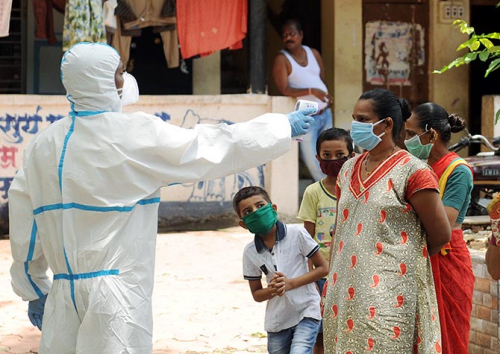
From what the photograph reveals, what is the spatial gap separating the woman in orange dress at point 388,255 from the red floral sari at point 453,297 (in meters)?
0.43

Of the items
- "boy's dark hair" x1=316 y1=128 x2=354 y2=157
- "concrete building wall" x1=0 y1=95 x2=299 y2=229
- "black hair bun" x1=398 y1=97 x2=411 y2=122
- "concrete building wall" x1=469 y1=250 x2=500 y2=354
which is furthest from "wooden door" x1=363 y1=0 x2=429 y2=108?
"black hair bun" x1=398 y1=97 x2=411 y2=122

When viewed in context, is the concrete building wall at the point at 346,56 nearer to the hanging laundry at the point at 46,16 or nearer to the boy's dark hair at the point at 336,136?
the hanging laundry at the point at 46,16

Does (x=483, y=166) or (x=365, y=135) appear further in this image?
(x=483, y=166)

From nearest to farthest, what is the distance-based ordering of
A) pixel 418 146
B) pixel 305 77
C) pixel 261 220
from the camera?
1. pixel 418 146
2. pixel 261 220
3. pixel 305 77

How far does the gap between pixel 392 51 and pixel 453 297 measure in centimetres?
974

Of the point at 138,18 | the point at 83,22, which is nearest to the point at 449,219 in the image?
the point at 83,22

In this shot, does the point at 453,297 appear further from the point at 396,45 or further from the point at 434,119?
the point at 396,45

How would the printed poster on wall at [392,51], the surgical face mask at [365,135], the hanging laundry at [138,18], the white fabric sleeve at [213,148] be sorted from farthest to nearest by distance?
the printed poster on wall at [392,51]
the hanging laundry at [138,18]
the white fabric sleeve at [213,148]
the surgical face mask at [365,135]

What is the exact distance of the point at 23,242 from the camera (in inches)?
156

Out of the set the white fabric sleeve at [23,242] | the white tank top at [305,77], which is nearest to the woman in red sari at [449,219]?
the white fabric sleeve at [23,242]

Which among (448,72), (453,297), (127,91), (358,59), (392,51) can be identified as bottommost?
(453,297)

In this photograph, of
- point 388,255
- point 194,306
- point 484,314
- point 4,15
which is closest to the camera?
point 388,255

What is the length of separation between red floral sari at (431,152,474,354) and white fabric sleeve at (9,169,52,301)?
173 cm

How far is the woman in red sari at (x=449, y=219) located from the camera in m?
4.13
